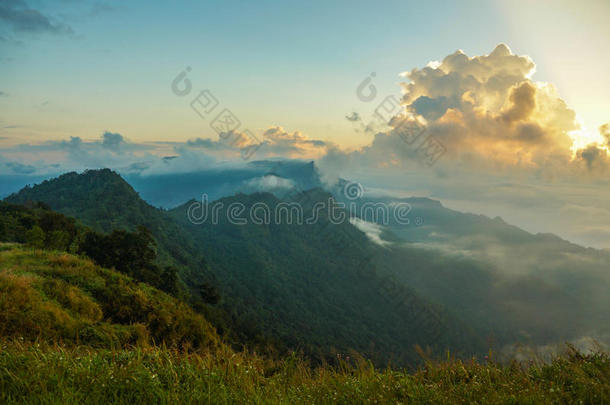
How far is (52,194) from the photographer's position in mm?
166000

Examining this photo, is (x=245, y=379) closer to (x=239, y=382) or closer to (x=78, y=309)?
(x=239, y=382)

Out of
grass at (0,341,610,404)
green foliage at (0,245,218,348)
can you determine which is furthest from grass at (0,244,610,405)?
green foliage at (0,245,218,348)

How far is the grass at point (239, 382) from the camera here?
4.38 meters

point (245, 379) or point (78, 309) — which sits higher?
point (245, 379)

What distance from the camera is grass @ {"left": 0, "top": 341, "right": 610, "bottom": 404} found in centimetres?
438

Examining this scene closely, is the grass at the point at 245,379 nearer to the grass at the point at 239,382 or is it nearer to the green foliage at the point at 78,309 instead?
the grass at the point at 239,382

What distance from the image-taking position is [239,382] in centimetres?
516

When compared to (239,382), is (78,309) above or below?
below

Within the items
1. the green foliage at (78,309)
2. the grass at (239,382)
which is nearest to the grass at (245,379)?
the grass at (239,382)

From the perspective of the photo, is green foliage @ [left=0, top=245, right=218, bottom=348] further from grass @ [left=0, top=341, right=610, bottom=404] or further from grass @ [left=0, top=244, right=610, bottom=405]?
grass @ [left=0, top=341, right=610, bottom=404]

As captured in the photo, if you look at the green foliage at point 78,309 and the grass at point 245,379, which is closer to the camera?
the grass at point 245,379

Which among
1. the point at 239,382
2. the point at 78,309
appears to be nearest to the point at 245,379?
the point at 239,382

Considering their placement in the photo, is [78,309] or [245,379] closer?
[245,379]

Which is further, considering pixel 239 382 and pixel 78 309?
pixel 78 309
